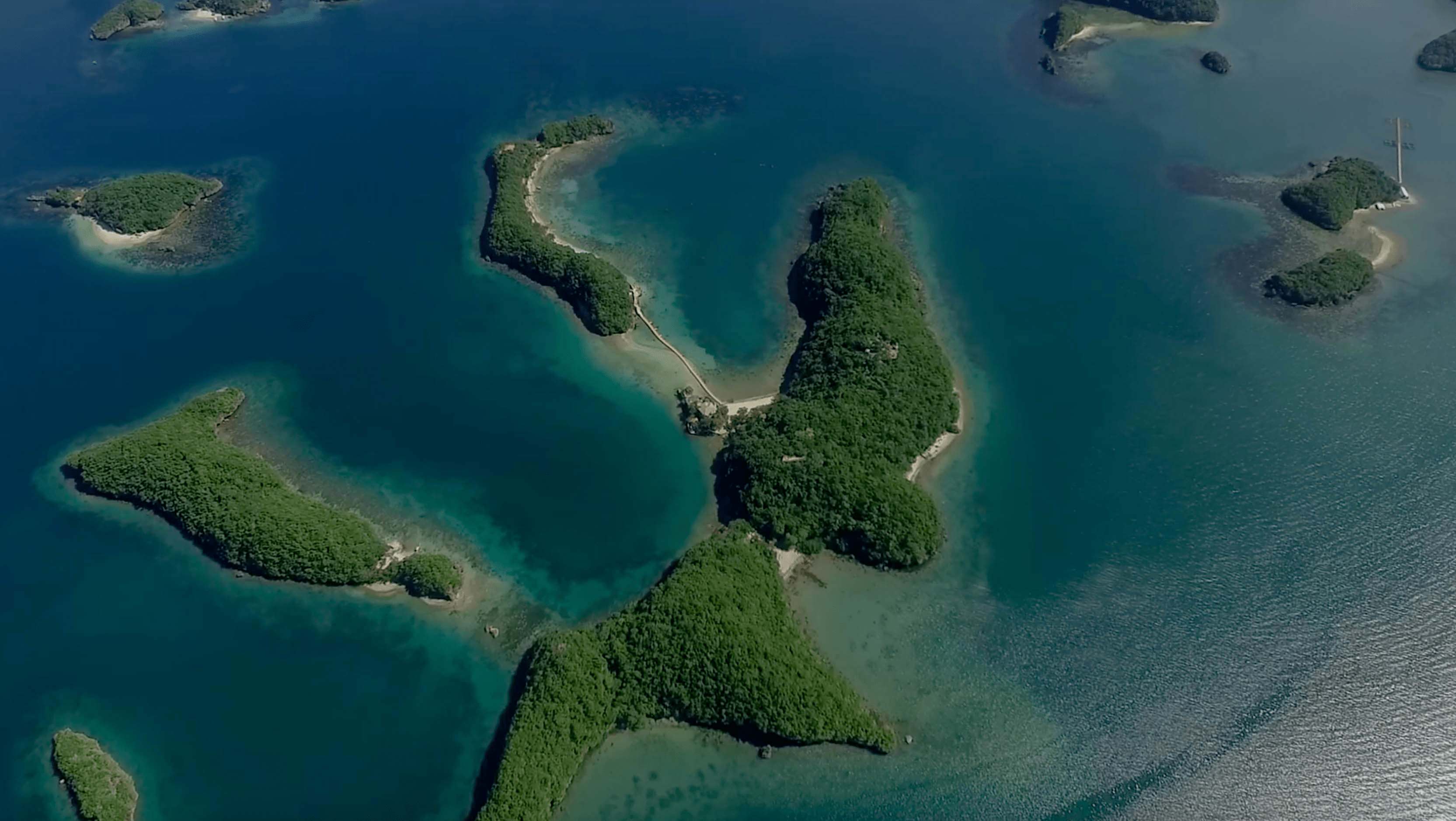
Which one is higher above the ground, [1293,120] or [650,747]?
[1293,120]

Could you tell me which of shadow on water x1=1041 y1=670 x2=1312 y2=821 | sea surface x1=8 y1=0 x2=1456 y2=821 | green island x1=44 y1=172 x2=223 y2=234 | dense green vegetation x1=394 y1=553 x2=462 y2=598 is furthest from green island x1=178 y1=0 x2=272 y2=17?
shadow on water x1=1041 y1=670 x2=1312 y2=821

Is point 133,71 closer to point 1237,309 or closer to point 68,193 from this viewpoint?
point 68,193

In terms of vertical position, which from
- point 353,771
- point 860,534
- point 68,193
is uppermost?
point 68,193

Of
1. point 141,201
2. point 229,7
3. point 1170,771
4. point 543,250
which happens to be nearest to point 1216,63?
point 543,250

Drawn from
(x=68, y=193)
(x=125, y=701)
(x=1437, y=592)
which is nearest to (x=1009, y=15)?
(x=1437, y=592)

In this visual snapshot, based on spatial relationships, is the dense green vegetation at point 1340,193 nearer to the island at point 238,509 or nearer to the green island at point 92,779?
the island at point 238,509

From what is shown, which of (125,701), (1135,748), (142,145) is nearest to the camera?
(1135,748)

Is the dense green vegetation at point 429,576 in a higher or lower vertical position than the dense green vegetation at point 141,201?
lower

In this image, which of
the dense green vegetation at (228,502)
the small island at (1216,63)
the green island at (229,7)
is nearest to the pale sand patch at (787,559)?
the dense green vegetation at (228,502)
